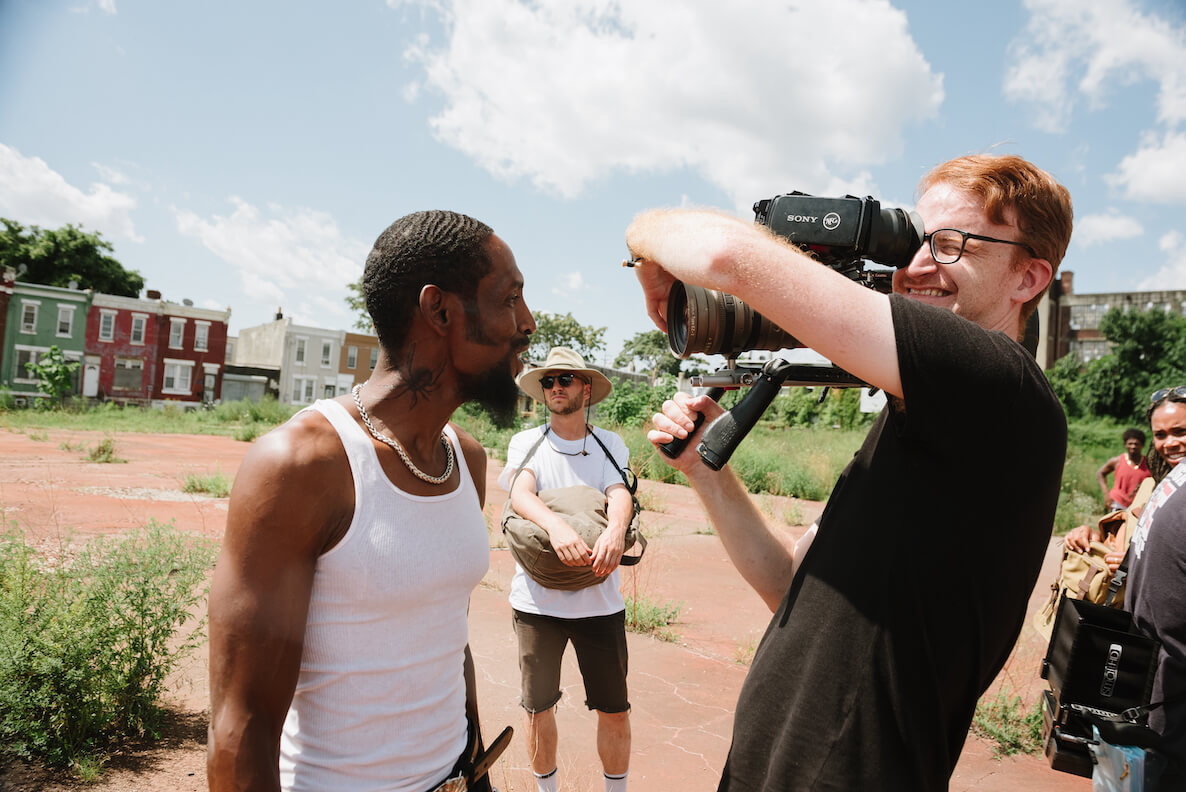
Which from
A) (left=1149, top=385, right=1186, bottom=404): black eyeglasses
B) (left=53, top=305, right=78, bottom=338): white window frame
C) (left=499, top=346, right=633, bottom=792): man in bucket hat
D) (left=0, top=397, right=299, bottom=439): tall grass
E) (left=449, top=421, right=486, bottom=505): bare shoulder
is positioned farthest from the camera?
(left=53, top=305, right=78, bottom=338): white window frame

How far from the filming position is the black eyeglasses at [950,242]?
1.36 m

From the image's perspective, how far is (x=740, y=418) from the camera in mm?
1490

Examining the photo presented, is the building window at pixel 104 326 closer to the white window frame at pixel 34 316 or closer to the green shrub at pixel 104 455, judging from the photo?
the white window frame at pixel 34 316

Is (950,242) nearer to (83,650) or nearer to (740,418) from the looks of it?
(740,418)

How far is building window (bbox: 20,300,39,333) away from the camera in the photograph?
36.2 metres

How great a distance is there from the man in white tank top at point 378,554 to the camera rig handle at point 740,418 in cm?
57

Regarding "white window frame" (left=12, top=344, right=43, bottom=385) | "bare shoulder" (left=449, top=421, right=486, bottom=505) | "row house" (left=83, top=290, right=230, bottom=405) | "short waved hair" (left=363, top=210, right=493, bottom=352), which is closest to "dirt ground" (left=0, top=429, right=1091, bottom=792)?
"bare shoulder" (left=449, top=421, right=486, bottom=505)

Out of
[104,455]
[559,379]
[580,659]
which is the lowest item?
[104,455]

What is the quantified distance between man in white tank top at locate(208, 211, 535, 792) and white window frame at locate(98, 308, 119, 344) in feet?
148

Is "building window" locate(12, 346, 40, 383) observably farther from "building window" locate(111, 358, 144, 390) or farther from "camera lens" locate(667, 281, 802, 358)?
"camera lens" locate(667, 281, 802, 358)

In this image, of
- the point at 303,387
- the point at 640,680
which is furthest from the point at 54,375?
the point at 640,680

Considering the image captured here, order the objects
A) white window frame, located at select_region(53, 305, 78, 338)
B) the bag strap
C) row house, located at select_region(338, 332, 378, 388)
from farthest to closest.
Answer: row house, located at select_region(338, 332, 378, 388), white window frame, located at select_region(53, 305, 78, 338), the bag strap

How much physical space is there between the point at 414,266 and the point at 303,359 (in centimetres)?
4952

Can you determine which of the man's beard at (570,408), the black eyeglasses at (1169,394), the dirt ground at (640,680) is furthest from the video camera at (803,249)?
the black eyeglasses at (1169,394)
